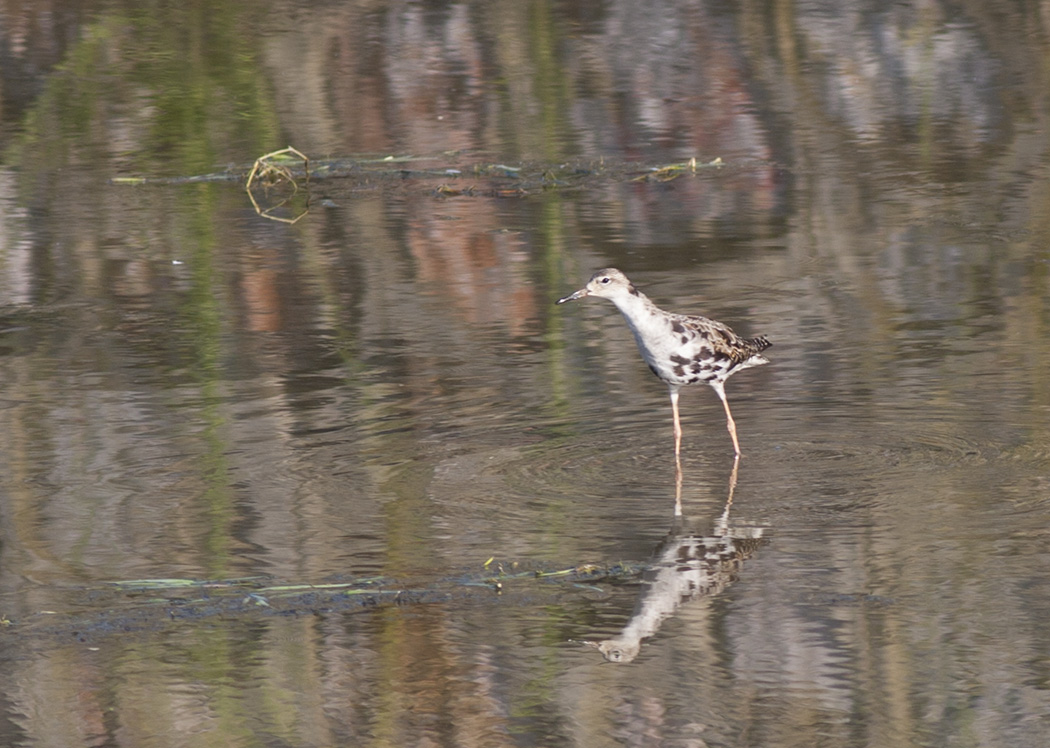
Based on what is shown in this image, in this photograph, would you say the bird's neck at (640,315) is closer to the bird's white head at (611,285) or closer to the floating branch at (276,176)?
the bird's white head at (611,285)

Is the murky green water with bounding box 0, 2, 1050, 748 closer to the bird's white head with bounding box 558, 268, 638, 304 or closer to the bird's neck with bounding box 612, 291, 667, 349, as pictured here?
the bird's neck with bounding box 612, 291, 667, 349

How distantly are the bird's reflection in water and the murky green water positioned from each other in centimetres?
2

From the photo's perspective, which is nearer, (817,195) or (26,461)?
(26,461)

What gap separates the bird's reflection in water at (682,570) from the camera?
631cm

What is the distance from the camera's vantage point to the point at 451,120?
17766 mm

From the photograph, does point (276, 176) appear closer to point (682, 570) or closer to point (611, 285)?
point (611, 285)

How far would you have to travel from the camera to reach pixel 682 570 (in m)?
6.98

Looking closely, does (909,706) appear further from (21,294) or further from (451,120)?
(451,120)

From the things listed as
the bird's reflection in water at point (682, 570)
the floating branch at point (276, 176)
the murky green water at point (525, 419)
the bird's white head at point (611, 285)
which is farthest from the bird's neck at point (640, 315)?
the floating branch at point (276, 176)

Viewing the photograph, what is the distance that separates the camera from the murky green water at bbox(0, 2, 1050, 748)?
5996 mm

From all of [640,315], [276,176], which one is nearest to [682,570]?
[640,315]

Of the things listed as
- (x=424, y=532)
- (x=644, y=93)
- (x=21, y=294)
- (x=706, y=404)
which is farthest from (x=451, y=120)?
(x=424, y=532)

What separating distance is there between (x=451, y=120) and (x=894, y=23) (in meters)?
6.58

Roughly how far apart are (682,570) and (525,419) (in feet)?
7.13
